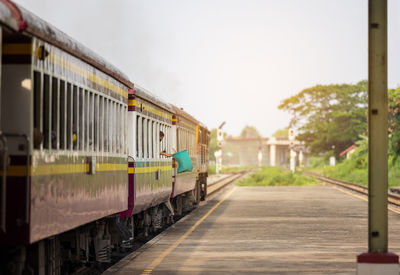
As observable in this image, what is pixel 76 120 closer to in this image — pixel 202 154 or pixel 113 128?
pixel 113 128

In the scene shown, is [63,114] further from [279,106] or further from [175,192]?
[279,106]

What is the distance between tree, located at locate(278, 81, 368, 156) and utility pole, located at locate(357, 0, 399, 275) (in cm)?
8846

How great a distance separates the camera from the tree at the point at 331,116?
9800 cm

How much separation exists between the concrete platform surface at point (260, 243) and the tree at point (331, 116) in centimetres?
7193

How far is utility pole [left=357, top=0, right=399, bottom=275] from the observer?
29.3 feet

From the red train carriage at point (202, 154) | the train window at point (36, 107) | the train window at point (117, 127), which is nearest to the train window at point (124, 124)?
the train window at point (117, 127)

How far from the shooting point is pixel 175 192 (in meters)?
21.9

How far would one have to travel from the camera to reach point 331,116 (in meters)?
101

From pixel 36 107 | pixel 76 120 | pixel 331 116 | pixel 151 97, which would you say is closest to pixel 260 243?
pixel 151 97

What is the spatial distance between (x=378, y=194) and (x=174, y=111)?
13.0 m

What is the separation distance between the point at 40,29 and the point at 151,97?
9.19 meters

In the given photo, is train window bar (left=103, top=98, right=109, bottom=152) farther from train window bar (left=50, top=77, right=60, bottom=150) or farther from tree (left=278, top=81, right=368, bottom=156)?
tree (left=278, top=81, right=368, bottom=156)

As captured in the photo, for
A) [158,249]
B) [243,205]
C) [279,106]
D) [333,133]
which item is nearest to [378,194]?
[158,249]

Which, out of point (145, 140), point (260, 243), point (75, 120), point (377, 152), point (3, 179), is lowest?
point (260, 243)
